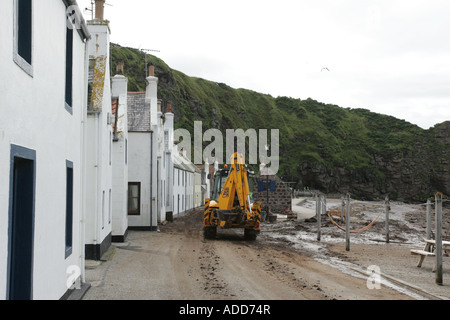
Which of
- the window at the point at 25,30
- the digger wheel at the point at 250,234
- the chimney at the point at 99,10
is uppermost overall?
the chimney at the point at 99,10

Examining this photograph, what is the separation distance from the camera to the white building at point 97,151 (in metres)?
15.8

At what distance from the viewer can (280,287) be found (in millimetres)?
11430

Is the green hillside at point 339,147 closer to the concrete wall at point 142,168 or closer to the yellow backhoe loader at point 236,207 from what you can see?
the concrete wall at point 142,168

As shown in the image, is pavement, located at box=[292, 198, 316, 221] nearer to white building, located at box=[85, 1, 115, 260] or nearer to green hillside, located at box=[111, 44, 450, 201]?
white building, located at box=[85, 1, 115, 260]

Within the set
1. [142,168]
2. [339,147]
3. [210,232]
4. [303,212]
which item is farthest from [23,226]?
[339,147]

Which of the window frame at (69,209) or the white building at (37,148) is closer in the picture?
the white building at (37,148)

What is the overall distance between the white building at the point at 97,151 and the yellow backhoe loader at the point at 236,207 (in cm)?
600

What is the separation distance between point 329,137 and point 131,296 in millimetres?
156867

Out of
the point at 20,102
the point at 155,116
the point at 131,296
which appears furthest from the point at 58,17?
the point at 155,116

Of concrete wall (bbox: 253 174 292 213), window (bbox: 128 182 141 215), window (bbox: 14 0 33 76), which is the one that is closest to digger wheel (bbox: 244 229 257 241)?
window (bbox: 128 182 141 215)

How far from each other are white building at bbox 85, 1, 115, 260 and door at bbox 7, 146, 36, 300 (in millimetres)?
8930

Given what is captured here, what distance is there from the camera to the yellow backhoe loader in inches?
862

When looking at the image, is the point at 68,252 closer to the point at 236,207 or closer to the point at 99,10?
the point at 99,10

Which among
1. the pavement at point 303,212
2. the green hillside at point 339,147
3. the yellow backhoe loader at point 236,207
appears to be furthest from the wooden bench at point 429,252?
the green hillside at point 339,147
